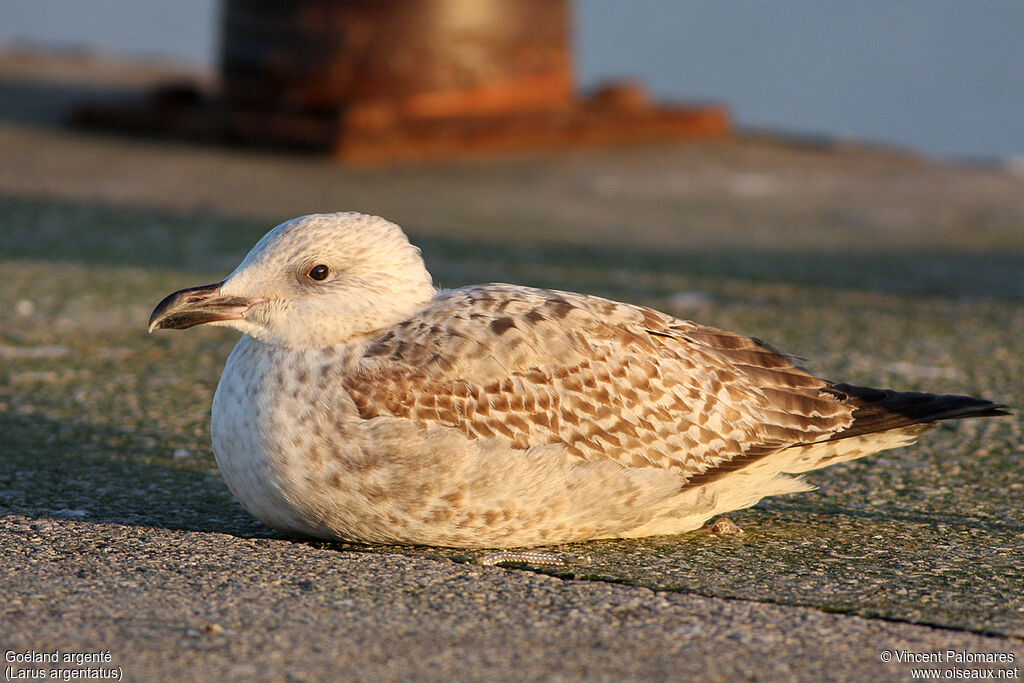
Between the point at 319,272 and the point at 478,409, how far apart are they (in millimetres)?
637

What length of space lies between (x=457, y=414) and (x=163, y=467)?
1.40 meters

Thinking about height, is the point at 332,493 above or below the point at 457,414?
below

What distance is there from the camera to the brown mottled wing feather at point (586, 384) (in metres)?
3.69

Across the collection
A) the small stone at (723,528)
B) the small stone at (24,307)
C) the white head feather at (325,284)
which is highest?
the white head feather at (325,284)

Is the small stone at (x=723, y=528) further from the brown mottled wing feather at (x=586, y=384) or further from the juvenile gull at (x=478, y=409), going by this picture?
the brown mottled wing feather at (x=586, y=384)

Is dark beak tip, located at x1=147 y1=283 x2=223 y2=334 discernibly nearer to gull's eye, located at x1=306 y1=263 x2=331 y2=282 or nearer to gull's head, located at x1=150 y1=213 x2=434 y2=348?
gull's head, located at x1=150 y1=213 x2=434 y2=348

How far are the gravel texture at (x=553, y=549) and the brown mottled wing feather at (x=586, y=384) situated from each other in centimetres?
31

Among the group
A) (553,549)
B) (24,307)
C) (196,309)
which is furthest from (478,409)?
(24,307)

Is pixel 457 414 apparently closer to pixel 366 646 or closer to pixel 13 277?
pixel 366 646

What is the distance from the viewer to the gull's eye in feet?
12.8

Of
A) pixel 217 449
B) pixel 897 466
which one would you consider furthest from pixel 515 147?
pixel 217 449

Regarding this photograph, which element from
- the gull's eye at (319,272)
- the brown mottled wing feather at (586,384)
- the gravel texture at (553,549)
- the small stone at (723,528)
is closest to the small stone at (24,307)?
the gravel texture at (553,549)

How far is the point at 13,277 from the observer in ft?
23.3

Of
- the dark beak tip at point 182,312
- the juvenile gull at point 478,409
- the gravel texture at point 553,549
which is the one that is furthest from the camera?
the dark beak tip at point 182,312
